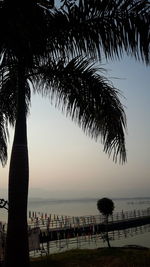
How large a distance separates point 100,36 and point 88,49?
31 centimetres

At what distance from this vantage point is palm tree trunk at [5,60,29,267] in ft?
16.4

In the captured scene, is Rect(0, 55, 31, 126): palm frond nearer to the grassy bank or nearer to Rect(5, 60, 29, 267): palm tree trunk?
Rect(5, 60, 29, 267): palm tree trunk

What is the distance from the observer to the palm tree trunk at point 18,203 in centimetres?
500

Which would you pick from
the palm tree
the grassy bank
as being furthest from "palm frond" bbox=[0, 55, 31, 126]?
the grassy bank

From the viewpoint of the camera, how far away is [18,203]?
16.9 ft

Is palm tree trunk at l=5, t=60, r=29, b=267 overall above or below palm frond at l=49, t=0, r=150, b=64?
below

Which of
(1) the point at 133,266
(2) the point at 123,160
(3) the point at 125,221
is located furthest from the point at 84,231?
(2) the point at 123,160

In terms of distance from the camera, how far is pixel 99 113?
591 cm

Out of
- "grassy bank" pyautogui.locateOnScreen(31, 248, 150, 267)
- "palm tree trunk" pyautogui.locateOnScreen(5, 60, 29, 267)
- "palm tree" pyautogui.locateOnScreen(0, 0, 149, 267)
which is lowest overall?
"grassy bank" pyautogui.locateOnScreen(31, 248, 150, 267)

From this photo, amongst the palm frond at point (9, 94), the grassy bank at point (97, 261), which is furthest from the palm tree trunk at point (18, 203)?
the grassy bank at point (97, 261)

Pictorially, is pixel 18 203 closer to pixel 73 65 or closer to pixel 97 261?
pixel 73 65

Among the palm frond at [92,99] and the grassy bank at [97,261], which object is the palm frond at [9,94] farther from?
the grassy bank at [97,261]

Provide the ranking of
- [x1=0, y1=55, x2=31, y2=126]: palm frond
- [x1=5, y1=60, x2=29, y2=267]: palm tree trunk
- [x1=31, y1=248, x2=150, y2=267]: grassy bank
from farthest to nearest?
[x1=31, y1=248, x2=150, y2=267]: grassy bank, [x1=0, y1=55, x2=31, y2=126]: palm frond, [x1=5, y1=60, x2=29, y2=267]: palm tree trunk

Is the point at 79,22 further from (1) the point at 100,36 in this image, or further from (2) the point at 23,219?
(2) the point at 23,219
